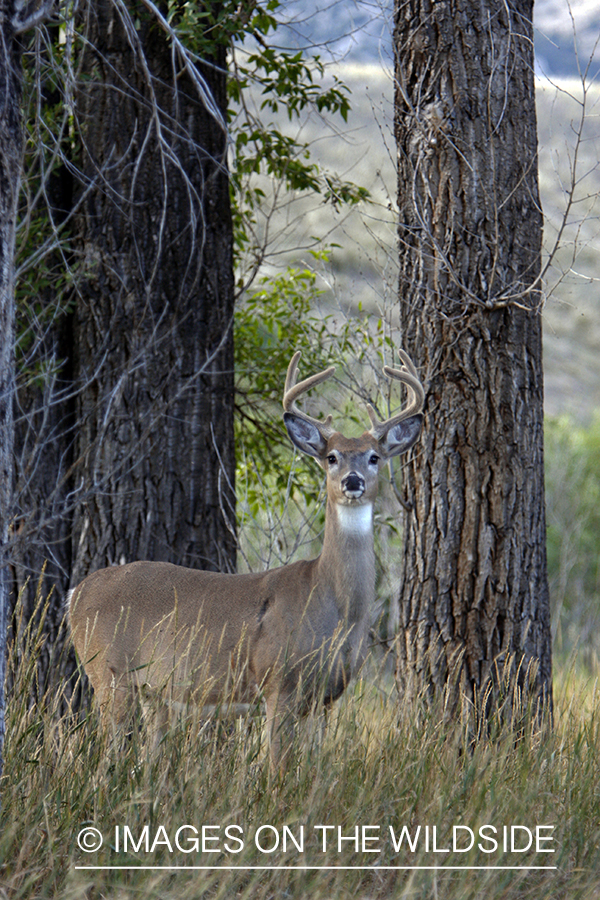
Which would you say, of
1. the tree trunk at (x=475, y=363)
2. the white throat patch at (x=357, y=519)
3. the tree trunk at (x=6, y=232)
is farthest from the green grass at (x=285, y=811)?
the white throat patch at (x=357, y=519)

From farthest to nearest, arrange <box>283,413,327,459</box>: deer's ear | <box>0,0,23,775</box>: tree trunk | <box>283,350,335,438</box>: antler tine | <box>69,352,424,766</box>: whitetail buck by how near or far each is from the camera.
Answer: <box>283,413,327,459</box>: deer's ear
<box>283,350,335,438</box>: antler tine
<box>69,352,424,766</box>: whitetail buck
<box>0,0,23,775</box>: tree trunk

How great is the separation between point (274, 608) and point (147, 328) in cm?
238

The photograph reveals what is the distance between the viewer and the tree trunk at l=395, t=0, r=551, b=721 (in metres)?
5.31

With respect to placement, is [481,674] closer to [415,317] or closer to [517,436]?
[517,436]

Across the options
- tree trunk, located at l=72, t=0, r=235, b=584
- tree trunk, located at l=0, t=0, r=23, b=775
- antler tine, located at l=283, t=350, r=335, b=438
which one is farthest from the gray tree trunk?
tree trunk, located at l=0, t=0, r=23, b=775

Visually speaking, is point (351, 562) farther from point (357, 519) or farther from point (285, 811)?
point (285, 811)

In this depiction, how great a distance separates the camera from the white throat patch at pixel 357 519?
5277mm

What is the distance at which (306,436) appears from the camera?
5555 millimetres

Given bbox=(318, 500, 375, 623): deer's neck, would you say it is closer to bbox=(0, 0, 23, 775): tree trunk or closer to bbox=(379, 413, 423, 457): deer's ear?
bbox=(379, 413, 423, 457): deer's ear

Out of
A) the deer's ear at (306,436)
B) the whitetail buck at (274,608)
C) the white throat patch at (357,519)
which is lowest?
the whitetail buck at (274,608)

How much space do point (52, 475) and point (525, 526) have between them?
3314 mm

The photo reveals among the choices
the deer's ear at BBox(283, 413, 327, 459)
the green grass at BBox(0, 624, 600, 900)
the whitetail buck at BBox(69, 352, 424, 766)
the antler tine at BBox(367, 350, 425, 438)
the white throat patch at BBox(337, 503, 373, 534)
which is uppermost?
the antler tine at BBox(367, 350, 425, 438)

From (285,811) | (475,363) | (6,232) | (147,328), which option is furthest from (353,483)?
(147,328)

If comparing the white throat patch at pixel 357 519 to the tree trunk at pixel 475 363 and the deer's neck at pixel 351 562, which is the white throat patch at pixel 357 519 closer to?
the deer's neck at pixel 351 562
